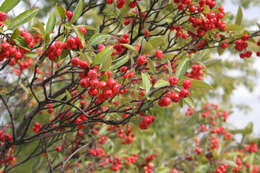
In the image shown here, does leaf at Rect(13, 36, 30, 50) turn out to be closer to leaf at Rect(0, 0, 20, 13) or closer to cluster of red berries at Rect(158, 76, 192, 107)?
leaf at Rect(0, 0, 20, 13)

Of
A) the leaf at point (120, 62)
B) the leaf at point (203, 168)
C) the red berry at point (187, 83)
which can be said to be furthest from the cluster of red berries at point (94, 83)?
the leaf at point (203, 168)

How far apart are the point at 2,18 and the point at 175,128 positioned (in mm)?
5708

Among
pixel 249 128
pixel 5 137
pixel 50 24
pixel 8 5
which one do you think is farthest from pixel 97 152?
pixel 249 128

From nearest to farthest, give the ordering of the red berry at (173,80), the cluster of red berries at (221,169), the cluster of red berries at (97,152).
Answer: the red berry at (173,80)
the cluster of red berries at (97,152)
the cluster of red berries at (221,169)

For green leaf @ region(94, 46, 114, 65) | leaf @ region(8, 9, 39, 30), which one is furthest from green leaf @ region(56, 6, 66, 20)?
green leaf @ region(94, 46, 114, 65)

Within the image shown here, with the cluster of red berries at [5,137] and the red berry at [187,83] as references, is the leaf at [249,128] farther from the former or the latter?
the cluster of red berries at [5,137]

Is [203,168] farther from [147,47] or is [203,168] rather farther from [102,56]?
[102,56]

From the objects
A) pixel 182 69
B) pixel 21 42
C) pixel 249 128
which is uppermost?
pixel 21 42

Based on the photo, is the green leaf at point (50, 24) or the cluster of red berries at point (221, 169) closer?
the green leaf at point (50, 24)

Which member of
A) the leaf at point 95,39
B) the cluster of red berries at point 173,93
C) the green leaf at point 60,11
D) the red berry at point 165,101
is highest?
the green leaf at point 60,11

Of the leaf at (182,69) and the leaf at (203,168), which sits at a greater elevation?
the leaf at (182,69)

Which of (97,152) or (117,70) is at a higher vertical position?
(117,70)

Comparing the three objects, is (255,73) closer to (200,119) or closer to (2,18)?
(200,119)

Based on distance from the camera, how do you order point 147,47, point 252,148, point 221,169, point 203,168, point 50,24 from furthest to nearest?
1. point 252,148
2. point 203,168
3. point 221,169
4. point 147,47
5. point 50,24
